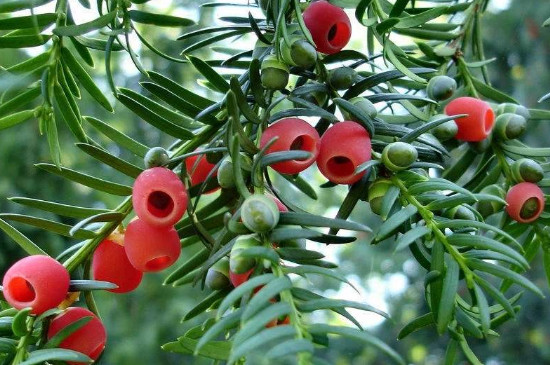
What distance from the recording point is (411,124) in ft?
2.08

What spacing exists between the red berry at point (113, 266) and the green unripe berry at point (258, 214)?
13cm

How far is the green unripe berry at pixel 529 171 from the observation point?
0.60 m

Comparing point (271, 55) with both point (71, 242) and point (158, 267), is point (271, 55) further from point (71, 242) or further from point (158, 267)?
→ point (71, 242)

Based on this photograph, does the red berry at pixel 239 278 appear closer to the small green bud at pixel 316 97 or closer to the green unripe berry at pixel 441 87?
the small green bud at pixel 316 97

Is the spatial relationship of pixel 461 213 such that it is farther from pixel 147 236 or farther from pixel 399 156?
pixel 147 236

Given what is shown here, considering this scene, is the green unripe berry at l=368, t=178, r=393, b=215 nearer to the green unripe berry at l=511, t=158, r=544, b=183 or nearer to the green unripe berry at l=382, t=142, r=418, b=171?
the green unripe berry at l=382, t=142, r=418, b=171

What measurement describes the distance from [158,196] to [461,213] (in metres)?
0.19

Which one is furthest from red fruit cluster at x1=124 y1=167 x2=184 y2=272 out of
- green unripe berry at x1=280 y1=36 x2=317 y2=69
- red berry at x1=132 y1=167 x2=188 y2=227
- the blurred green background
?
the blurred green background

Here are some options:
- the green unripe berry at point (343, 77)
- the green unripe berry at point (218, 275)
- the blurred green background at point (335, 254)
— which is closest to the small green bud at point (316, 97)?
the green unripe berry at point (343, 77)

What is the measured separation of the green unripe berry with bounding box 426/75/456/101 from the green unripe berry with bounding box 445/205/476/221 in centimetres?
13

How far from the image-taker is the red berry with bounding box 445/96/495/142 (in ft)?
1.97

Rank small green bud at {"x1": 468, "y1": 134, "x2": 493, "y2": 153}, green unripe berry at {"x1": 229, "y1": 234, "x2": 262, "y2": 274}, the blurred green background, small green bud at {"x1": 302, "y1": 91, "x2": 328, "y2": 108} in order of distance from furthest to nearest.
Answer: the blurred green background → small green bud at {"x1": 468, "y1": 134, "x2": 493, "y2": 153} → small green bud at {"x1": 302, "y1": 91, "x2": 328, "y2": 108} → green unripe berry at {"x1": 229, "y1": 234, "x2": 262, "y2": 274}

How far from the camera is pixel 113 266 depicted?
528 millimetres

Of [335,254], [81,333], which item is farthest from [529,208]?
[335,254]
